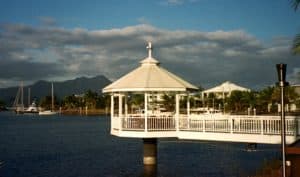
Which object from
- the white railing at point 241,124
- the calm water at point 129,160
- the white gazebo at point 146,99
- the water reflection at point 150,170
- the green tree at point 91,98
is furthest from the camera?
the green tree at point 91,98

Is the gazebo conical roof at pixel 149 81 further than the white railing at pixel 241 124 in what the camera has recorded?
Yes

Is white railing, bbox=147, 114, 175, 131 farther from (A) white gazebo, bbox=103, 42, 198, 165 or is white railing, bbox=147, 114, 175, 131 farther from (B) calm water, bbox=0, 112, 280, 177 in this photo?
(B) calm water, bbox=0, 112, 280, 177

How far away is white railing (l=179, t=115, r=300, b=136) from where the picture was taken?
2227 cm

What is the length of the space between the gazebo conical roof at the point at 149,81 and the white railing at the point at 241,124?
6.41 feet

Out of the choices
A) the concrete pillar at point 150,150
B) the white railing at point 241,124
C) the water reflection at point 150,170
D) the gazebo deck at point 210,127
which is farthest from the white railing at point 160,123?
the water reflection at point 150,170

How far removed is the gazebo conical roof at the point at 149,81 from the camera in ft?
81.9

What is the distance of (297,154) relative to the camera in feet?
55.4

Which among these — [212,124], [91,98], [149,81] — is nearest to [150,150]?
[149,81]

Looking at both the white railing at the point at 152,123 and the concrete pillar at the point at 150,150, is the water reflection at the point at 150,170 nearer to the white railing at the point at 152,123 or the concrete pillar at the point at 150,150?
the concrete pillar at the point at 150,150

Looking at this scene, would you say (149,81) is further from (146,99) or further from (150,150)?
(150,150)

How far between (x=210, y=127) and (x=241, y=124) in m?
1.66

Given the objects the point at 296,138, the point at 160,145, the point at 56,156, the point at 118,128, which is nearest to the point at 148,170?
the point at 118,128

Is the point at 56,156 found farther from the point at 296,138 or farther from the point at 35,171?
the point at 296,138

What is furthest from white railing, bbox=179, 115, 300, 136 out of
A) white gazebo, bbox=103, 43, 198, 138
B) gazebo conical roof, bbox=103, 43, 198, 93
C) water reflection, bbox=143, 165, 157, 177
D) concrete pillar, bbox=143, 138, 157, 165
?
water reflection, bbox=143, 165, 157, 177
